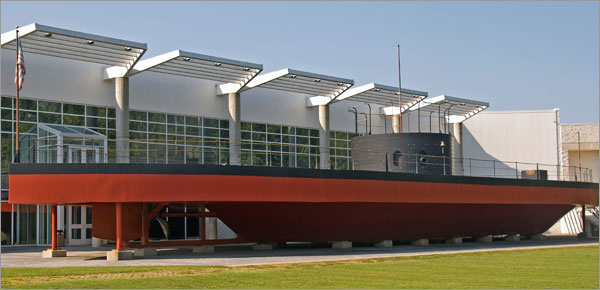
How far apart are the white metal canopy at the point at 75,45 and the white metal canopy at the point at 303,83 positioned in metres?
7.81

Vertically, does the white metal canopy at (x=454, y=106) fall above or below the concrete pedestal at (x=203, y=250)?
above

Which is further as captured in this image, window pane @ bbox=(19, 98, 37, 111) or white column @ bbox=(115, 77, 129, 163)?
white column @ bbox=(115, 77, 129, 163)

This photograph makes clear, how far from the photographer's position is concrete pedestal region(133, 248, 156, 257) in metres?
24.1

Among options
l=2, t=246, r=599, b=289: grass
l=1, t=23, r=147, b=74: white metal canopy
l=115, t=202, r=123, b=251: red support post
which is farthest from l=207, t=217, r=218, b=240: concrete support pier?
l=2, t=246, r=599, b=289: grass

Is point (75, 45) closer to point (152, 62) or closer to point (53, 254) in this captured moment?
point (152, 62)

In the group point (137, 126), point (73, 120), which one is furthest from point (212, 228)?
point (73, 120)

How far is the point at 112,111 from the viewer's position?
35.5m

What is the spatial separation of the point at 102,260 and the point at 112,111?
13963 mm

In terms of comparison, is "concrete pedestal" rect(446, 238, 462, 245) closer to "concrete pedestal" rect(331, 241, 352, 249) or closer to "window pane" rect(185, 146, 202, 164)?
"concrete pedestal" rect(331, 241, 352, 249)

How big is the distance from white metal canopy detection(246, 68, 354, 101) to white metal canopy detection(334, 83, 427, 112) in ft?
3.66

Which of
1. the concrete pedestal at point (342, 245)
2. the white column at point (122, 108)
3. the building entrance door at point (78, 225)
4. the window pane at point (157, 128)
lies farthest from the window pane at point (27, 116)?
the concrete pedestal at point (342, 245)

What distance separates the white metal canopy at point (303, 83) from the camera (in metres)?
38.3

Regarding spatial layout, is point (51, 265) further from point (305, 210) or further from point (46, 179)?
point (305, 210)

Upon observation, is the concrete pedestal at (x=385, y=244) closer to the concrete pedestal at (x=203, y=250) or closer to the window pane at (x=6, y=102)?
the concrete pedestal at (x=203, y=250)
